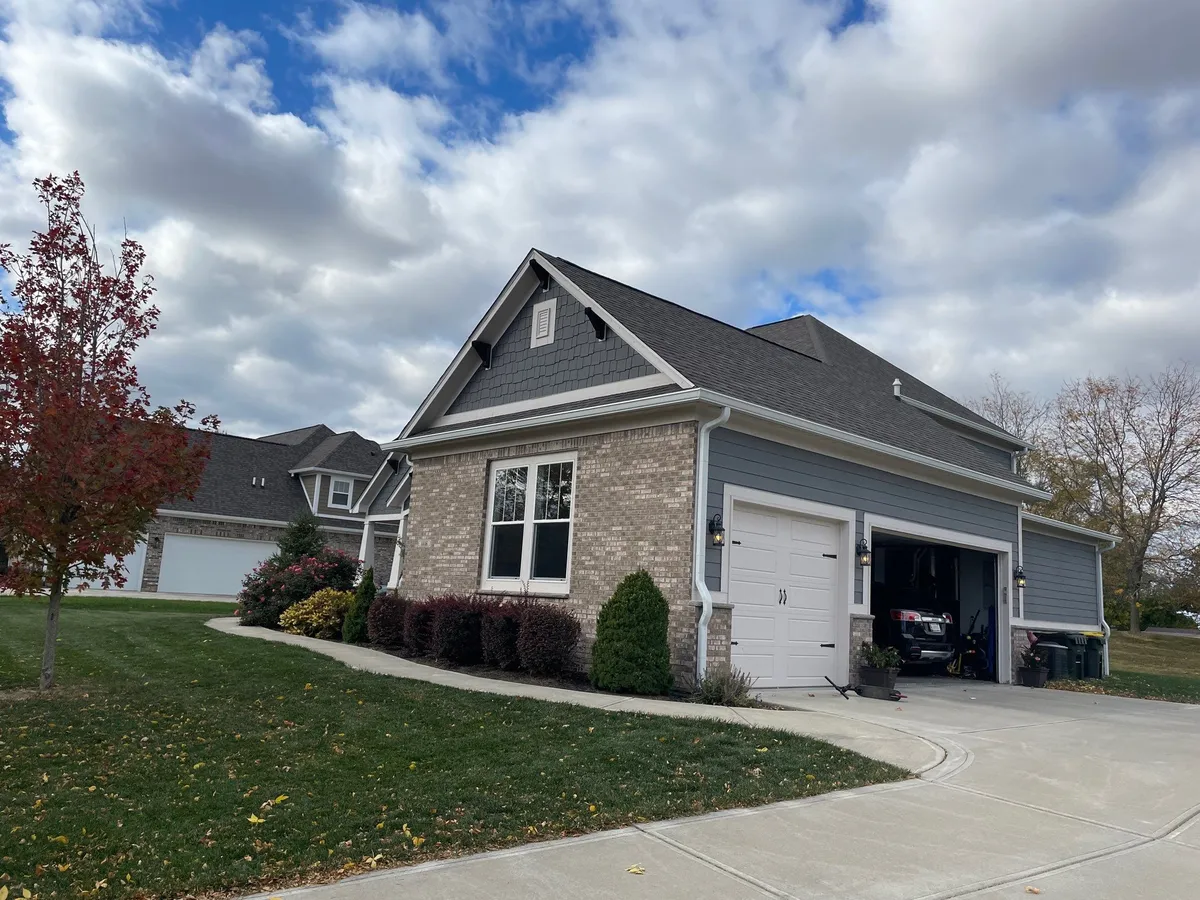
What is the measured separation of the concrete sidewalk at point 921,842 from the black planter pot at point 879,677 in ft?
10.9

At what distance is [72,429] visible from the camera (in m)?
9.00

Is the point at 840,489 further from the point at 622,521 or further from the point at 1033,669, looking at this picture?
the point at 1033,669

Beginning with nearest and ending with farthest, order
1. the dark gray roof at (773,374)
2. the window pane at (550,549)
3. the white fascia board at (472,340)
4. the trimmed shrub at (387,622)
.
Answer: the dark gray roof at (773,374) < the window pane at (550,549) < the white fascia board at (472,340) < the trimmed shrub at (387,622)

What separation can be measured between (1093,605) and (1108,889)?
16542mm

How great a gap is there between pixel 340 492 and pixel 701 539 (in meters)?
28.5

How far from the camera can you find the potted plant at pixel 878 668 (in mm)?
12070

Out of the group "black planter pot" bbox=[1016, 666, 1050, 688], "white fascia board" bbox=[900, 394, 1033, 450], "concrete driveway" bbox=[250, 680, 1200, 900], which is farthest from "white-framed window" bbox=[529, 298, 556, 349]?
"black planter pot" bbox=[1016, 666, 1050, 688]

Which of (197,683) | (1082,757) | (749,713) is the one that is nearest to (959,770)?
(1082,757)

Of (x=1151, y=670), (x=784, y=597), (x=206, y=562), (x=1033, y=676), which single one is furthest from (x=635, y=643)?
(x=206, y=562)

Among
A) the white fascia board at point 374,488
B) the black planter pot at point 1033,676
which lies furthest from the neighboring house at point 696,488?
the white fascia board at point 374,488

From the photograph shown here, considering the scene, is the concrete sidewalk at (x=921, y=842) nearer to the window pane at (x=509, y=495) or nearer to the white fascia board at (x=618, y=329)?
the white fascia board at (x=618, y=329)

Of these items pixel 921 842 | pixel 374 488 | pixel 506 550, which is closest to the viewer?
pixel 921 842

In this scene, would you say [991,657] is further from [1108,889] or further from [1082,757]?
[1108,889]

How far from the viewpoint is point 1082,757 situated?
7.90m
